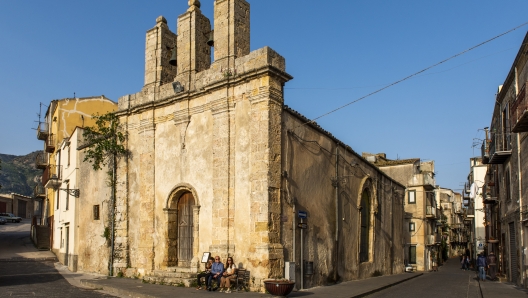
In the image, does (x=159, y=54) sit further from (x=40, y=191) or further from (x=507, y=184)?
(x=40, y=191)

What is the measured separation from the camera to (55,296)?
1246 centimetres

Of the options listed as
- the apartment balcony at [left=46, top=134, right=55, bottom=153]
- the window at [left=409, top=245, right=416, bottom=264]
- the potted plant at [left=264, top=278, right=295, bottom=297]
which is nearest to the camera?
the potted plant at [left=264, top=278, right=295, bottom=297]

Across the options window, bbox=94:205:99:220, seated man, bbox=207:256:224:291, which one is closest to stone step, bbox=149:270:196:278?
seated man, bbox=207:256:224:291

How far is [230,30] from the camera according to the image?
14484 mm

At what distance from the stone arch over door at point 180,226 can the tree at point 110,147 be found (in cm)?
312

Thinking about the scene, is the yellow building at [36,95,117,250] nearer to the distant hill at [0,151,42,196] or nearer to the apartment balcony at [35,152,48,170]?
the apartment balcony at [35,152,48,170]

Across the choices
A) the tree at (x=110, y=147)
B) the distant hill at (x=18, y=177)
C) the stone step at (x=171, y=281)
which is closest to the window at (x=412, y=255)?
the tree at (x=110, y=147)

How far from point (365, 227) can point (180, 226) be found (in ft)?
28.4

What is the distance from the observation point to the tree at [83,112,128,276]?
58.1 feet

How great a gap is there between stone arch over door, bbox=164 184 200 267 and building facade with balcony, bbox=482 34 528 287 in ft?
34.4

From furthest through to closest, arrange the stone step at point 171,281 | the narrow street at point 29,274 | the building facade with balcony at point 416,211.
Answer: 1. the building facade with balcony at point 416,211
2. the stone step at point 171,281
3. the narrow street at point 29,274

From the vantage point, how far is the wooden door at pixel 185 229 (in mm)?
15523

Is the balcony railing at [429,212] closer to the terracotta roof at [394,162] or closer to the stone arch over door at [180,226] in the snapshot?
the terracotta roof at [394,162]

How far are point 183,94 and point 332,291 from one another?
7.80 metres
